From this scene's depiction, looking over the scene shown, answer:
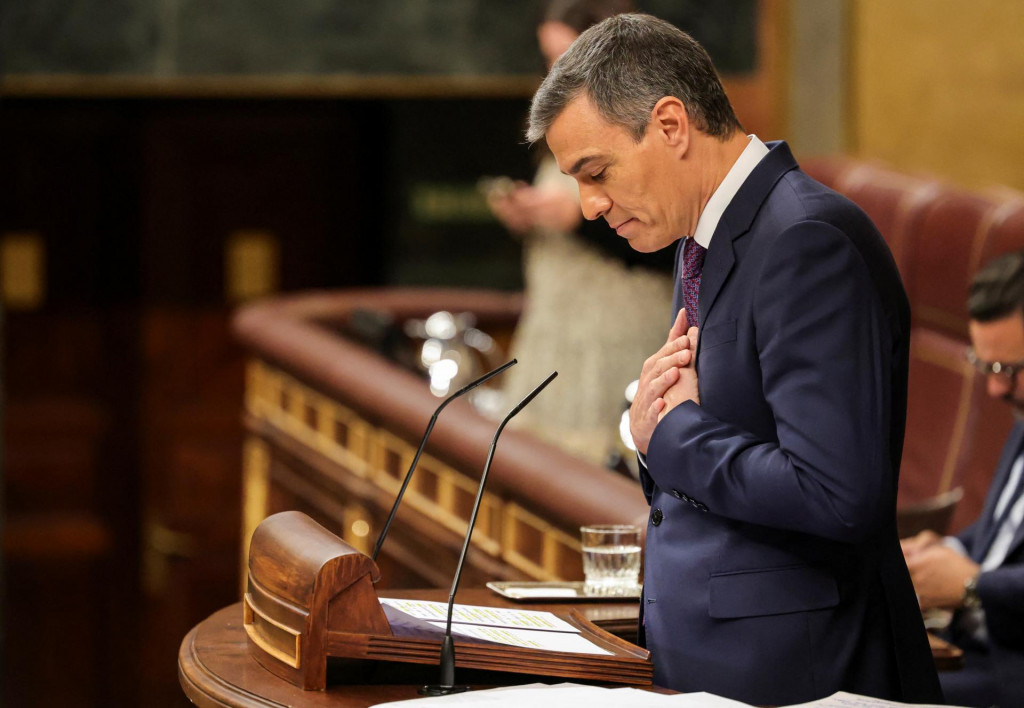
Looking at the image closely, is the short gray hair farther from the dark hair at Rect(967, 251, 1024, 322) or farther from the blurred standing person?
the blurred standing person

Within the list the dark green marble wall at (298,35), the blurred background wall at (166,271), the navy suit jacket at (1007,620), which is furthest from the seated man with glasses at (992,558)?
the blurred background wall at (166,271)

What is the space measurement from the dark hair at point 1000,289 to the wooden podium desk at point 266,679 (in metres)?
1.36

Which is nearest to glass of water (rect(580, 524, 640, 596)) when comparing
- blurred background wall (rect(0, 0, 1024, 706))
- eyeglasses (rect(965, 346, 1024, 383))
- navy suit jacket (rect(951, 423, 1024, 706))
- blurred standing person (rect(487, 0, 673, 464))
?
navy suit jacket (rect(951, 423, 1024, 706))

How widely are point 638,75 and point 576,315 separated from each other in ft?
7.70

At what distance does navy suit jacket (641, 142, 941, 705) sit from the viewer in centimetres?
154

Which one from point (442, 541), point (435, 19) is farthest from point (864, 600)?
point (435, 19)

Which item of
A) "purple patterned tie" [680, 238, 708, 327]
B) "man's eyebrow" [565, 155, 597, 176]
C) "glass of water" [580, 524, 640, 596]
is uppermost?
"man's eyebrow" [565, 155, 597, 176]

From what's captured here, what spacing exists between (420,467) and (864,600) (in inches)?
88.1

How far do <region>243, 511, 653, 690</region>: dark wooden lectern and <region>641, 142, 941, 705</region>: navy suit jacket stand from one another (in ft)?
0.37

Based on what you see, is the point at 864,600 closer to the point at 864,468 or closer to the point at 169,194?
the point at 864,468

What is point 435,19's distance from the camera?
623cm

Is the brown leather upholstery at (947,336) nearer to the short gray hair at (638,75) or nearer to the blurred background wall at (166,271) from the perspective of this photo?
the short gray hair at (638,75)

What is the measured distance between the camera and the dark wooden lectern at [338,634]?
1559 millimetres

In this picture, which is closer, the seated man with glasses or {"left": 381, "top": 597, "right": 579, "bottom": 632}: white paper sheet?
{"left": 381, "top": 597, "right": 579, "bottom": 632}: white paper sheet
